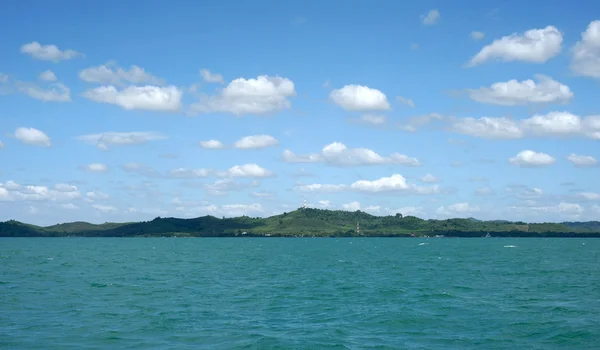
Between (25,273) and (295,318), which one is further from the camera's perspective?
(25,273)

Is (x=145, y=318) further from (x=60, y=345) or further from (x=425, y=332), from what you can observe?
(x=425, y=332)

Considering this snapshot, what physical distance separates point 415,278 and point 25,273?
226 ft

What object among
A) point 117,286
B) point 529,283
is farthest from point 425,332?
point 117,286

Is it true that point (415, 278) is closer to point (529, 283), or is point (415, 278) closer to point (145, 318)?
point (529, 283)

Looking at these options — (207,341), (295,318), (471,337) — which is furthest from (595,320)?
(207,341)

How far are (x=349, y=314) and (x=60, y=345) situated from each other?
2620 centimetres

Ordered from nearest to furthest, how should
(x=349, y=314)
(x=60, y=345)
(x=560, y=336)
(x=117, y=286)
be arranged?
(x=60, y=345), (x=560, y=336), (x=349, y=314), (x=117, y=286)

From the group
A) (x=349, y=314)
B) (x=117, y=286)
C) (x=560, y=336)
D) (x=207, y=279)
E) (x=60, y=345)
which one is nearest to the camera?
(x=60, y=345)

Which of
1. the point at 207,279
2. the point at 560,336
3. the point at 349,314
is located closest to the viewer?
the point at 560,336

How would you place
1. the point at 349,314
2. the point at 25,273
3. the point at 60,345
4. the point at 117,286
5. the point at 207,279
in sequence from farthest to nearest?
the point at 25,273, the point at 207,279, the point at 117,286, the point at 349,314, the point at 60,345

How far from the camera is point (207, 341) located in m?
42.9

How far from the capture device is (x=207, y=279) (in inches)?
3548

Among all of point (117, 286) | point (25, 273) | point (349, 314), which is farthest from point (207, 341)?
point (25, 273)

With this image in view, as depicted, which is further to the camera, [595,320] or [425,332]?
[595,320]
